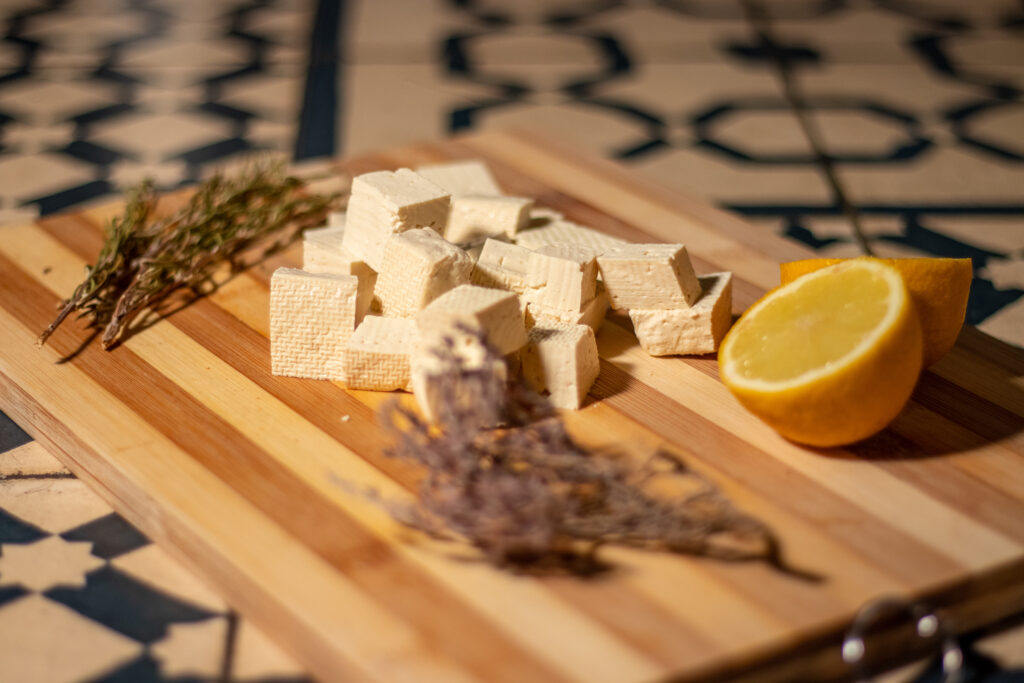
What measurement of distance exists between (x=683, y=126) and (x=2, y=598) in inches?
91.3

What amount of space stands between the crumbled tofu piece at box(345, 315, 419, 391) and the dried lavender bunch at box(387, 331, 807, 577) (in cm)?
18

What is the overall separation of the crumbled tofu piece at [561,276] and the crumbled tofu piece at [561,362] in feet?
0.20

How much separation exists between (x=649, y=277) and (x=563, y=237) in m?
0.27

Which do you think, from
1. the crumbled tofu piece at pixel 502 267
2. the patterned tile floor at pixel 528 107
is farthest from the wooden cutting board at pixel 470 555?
the crumbled tofu piece at pixel 502 267

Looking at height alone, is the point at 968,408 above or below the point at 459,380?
below

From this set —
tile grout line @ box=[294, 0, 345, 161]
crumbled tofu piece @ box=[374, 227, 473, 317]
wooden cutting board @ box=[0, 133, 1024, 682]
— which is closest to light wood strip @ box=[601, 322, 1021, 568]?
wooden cutting board @ box=[0, 133, 1024, 682]

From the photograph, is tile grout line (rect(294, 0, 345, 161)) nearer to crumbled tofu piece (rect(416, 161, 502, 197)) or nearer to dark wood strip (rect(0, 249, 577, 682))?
crumbled tofu piece (rect(416, 161, 502, 197))

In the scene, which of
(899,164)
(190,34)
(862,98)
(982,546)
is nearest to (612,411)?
(982,546)

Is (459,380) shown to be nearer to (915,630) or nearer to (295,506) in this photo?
(295,506)

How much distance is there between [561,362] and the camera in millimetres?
1554

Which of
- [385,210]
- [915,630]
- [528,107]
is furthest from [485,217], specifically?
[528,107]

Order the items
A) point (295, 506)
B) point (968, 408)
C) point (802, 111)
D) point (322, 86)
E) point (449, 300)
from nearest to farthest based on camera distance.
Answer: point (295, 506), point (449, 300), point (968, 408), point (802, 111), point (322, 86)

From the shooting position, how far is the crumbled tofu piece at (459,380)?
1.34 meters

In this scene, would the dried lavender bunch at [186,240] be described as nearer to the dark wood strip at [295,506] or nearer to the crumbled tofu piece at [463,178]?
the dark wood strip at [295,506]
